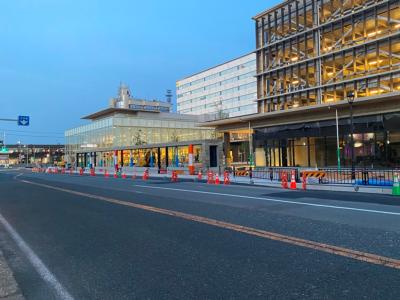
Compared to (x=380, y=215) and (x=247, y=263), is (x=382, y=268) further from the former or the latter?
(x=380, y=215)

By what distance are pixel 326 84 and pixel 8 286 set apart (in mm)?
40237

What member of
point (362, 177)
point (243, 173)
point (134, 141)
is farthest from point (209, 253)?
point (134, 141)

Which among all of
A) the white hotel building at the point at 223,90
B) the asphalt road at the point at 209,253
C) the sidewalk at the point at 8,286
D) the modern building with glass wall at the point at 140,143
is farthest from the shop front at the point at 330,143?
the white hotel building at the point at 223,90

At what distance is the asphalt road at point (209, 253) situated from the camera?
15.2 feet

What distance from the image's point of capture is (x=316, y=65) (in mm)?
41344

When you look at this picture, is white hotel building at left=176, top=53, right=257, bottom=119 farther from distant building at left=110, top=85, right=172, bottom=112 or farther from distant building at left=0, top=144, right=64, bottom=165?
distant building at left=0, top=144, right=64, bottom=165

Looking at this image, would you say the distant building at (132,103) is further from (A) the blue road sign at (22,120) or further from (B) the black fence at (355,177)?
(B) the black fence at (355,177)

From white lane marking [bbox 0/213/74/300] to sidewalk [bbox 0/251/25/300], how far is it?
411 millimetres

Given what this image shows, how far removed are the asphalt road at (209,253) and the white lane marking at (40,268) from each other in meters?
0.02

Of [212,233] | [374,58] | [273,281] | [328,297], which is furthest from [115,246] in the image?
[374,58]

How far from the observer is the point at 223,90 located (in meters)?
101

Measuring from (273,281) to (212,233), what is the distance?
3158mm

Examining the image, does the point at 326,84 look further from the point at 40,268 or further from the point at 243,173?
the point at 40,268

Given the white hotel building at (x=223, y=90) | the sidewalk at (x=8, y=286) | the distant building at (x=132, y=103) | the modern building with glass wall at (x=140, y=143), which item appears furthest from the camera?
the distant building at (x=132, y=103)
